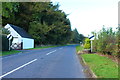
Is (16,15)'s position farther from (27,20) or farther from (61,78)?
(61,78)

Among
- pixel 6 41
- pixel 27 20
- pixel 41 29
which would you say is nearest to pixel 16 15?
pixel 27 20

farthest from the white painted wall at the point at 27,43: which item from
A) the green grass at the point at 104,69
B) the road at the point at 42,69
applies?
the green grass at the point at 104,69

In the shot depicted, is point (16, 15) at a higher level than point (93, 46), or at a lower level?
higher

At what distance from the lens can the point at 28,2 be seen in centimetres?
5597

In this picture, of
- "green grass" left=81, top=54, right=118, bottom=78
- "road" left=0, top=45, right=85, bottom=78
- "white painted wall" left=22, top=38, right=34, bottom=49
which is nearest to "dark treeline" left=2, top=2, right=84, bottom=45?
"white painted wall" left=22, top=38, right=34, bottom=49

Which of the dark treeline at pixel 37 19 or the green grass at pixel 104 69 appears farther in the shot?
the dark treeline at pixel 37 19

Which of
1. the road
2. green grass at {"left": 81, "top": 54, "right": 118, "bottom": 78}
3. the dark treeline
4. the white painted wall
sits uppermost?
the dark treeline

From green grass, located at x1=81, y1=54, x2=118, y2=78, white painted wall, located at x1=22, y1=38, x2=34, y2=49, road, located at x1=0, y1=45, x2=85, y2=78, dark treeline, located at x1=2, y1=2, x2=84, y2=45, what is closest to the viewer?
green grass, located at x1=81, y1=54, x2=118, y2=78

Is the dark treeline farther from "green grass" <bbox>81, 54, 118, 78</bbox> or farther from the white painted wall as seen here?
"green grass" <bbox>81, 54, 118, 78</bbox>

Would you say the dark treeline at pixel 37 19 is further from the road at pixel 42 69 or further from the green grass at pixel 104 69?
the green grass at pixel 104 69

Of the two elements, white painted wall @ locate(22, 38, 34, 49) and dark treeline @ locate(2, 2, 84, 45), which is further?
dark treeline @ locate(2, 2, 84, 45)

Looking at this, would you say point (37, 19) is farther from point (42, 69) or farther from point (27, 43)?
point (42, 69)

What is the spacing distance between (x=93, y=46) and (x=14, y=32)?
2259 cm

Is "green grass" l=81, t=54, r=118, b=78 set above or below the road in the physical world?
above
